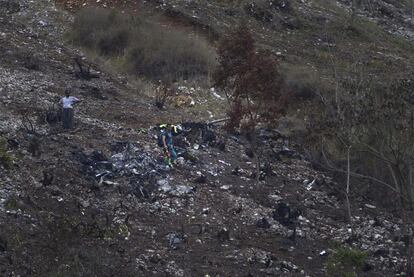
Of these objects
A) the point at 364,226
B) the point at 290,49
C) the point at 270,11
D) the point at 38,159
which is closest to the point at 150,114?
the point at 38,159

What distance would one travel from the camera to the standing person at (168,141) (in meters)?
12.2

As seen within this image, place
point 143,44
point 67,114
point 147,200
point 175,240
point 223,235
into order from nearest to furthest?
1. point 175,240
2. point 223,235
3. point 147,200
4. point 67,114
5. point 143,44

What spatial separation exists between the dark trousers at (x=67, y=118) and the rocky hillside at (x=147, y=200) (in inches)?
6.2

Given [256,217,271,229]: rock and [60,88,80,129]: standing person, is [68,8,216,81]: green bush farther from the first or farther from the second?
[256,217,271,229]: rock

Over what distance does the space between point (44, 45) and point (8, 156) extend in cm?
739

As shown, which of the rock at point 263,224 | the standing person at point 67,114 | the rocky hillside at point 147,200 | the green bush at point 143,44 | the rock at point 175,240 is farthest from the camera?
the green bush at point 143,44

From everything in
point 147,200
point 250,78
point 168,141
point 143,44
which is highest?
point 250,78

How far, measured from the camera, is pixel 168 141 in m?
12.6

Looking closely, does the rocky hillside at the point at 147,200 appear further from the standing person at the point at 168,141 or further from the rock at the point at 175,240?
the standing person at the point at 168,141

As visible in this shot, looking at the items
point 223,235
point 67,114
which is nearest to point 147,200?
point 223,235

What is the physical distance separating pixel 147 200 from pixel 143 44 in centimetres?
883

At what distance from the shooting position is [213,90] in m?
16.8

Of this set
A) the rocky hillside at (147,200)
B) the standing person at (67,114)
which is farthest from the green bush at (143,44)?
the standing person at (67,114)

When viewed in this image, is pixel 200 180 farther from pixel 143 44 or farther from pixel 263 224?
pixel 143 44
